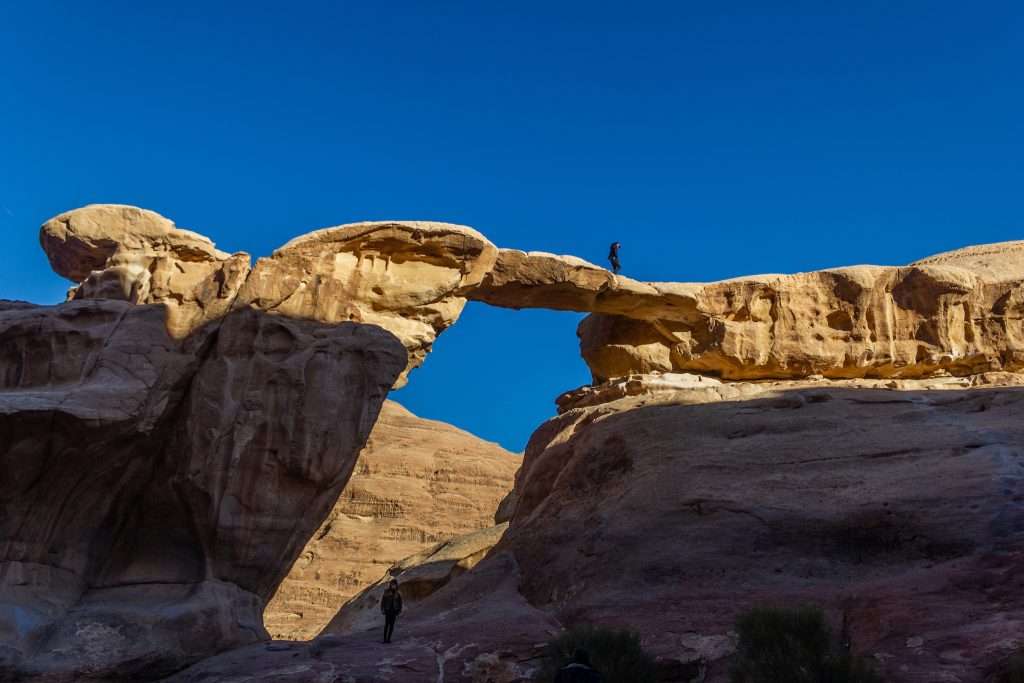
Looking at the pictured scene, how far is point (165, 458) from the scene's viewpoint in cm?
2086

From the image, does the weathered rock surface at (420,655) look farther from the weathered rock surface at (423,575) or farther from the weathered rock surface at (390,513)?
the weathered rock surface at (390,513)

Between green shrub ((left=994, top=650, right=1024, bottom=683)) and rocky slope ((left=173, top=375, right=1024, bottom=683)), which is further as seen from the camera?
rocky slope ((left=173, top=375, right=1024, bottom=683))

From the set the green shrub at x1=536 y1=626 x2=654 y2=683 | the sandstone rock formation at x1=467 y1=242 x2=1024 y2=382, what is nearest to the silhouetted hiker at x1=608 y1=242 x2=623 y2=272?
the sandstone rock formation at x1=467 y1=242 x2=1024 y2=382

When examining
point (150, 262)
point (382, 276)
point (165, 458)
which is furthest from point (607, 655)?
Result: point (150, 262)

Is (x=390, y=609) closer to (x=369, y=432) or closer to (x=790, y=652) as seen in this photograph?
(x=369, y=432)

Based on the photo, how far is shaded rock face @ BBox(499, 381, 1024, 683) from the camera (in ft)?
48.8

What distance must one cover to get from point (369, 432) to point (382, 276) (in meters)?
3.82

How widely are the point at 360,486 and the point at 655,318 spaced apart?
24618 millimetres

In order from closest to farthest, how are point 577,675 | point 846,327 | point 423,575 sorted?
point 577,675
point 846,327
point 423,575

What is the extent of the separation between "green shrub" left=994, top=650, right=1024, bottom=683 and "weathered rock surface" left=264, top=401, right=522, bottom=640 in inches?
1234

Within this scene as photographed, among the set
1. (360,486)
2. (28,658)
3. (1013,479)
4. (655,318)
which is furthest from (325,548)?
(1013,479)

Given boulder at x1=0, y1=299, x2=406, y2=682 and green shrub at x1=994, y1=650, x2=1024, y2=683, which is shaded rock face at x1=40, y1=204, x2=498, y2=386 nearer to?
boulder at x1=0, y1=299, x2=406, y2=682

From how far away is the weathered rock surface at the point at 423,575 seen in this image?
29.1 metres

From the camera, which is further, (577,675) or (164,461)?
(164,461)
